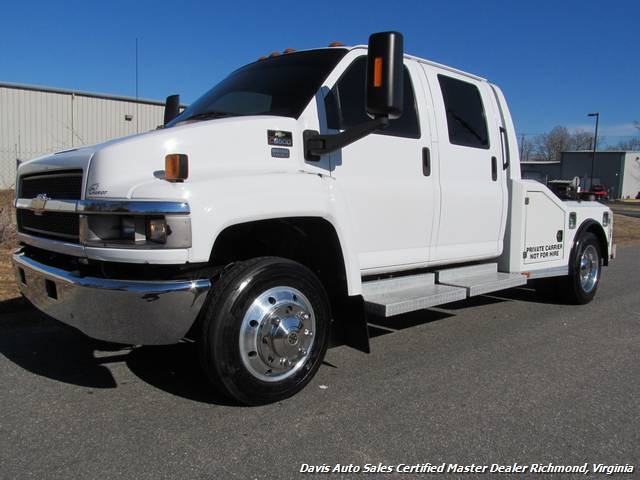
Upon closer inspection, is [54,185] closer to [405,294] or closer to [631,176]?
[405,294]

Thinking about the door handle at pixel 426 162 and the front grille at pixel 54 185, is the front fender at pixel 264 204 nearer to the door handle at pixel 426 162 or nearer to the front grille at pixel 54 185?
the front grille at pixel 54 185

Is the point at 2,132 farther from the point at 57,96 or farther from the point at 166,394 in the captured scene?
the point at 166,394

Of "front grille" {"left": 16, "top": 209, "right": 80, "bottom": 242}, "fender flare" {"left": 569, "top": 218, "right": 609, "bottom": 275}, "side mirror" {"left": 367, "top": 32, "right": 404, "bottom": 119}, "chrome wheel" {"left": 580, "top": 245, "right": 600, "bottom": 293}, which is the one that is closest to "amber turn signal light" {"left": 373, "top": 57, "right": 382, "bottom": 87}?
"side mirror" {"left": 367, "top": 32, "right": 404, "bottom": 119}

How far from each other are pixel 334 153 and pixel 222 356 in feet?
5.18

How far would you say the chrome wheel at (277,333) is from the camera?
344cm

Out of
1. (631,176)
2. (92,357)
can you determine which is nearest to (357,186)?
(92,357)

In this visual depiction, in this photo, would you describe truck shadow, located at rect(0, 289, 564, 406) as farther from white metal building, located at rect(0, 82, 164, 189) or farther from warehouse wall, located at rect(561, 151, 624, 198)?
warehouse wall, located at rect(561, 151, 624, 198)

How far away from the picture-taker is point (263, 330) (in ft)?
11.5

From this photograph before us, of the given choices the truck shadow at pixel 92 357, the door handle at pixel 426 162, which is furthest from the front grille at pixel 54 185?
the door handle at pixel 426 162

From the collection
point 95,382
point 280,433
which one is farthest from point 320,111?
point 95,382

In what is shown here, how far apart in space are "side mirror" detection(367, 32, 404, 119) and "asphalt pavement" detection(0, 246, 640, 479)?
6.08ft

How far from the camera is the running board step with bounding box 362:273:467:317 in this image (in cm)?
417

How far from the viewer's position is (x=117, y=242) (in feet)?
10.4

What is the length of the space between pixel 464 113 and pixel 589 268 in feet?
9.65
